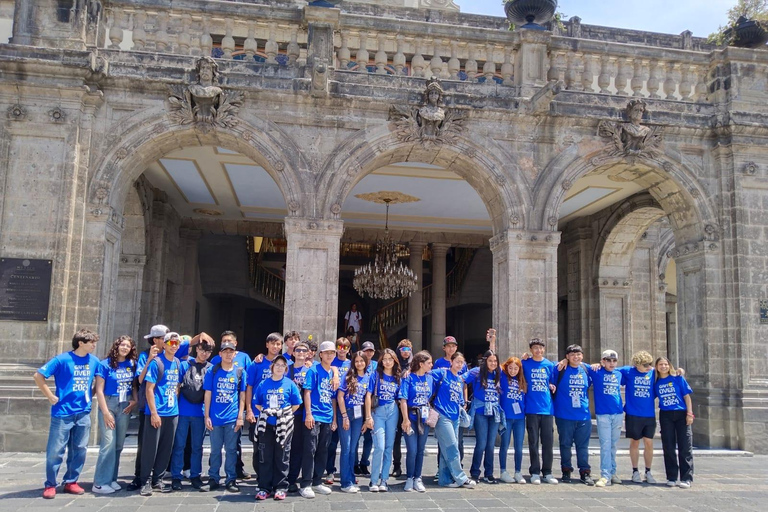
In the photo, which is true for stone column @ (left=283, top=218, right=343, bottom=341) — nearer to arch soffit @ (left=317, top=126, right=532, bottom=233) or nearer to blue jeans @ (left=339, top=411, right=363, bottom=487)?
arch soffit @ (left=317, top=126, right=532, bottom=233)

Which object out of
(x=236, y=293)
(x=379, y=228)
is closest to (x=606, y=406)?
(x=379, y=228)

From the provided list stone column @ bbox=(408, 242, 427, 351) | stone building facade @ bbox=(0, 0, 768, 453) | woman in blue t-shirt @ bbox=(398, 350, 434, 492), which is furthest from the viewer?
stone column @ bbox=(408, 242, 427, 351)

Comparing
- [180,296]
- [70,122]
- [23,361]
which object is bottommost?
[23,361]

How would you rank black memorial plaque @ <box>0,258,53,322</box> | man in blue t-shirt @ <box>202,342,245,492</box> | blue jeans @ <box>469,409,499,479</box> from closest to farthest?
1. man in blue t-shirt @ <box>202,342,245,492</box>
2. blue jeans @ <box>469,409,499,479</box>
3. black memorial plaque @ <box>0,258,53,322</box>

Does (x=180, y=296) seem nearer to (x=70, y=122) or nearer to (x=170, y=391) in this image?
(x=70, y=122)

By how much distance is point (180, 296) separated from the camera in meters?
15.2

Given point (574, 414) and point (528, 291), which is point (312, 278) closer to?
point (528, 291)

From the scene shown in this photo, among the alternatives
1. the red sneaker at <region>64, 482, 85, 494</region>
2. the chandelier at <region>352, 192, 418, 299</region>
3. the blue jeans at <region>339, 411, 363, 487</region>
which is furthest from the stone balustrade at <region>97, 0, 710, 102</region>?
the red sneaker at <region>64, 482, 85, 494</region>

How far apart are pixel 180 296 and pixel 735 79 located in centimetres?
1177

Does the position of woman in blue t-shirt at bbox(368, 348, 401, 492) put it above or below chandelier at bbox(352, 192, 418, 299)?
below

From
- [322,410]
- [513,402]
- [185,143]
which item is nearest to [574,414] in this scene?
[513,402]

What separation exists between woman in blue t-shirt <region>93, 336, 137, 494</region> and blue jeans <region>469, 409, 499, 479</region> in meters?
3.46

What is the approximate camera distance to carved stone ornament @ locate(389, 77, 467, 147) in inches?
374

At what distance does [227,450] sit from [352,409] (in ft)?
4.11
